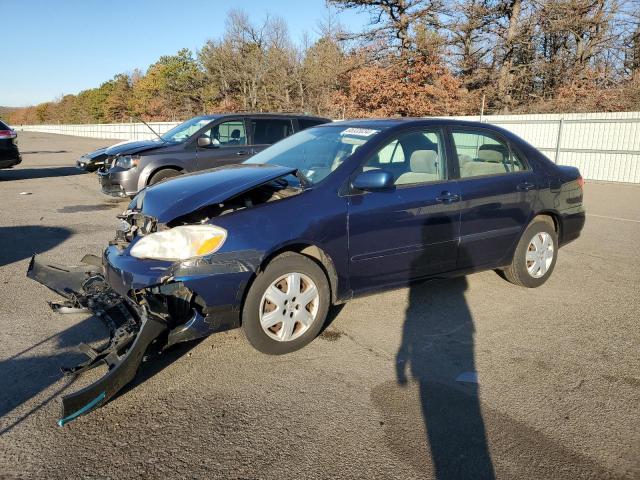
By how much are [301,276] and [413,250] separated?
1.10 m

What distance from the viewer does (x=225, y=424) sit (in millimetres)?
2861

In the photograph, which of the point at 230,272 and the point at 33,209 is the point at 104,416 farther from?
the point at 33,209

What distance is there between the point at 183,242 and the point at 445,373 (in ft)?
6.36

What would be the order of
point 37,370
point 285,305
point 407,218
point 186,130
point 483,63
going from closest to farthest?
point 37,370
point 285,305
point 407,218
point 186,130
point 483,63

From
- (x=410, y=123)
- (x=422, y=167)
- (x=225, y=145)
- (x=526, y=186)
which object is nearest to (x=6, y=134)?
(x=225, y=145)

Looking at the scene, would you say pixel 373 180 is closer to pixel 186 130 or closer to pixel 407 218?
pixel 407 218

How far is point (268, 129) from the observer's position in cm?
979

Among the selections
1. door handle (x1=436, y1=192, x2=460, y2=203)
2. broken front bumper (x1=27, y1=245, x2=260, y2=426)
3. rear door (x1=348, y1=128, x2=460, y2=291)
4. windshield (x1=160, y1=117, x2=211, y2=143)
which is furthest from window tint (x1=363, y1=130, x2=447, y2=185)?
windshield (x1=160, y1=117, x2=211, y2=143)

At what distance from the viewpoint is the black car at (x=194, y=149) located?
9.12m

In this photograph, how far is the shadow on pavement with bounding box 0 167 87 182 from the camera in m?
15.1

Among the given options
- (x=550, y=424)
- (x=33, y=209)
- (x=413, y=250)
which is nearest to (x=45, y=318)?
(x=413, y=250)

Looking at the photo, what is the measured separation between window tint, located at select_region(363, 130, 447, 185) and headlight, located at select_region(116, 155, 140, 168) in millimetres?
6071

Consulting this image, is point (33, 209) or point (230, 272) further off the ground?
point (230, 272)

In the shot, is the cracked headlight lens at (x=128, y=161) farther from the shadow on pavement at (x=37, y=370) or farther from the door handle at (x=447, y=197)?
the door handle at (x=447, y=197)
